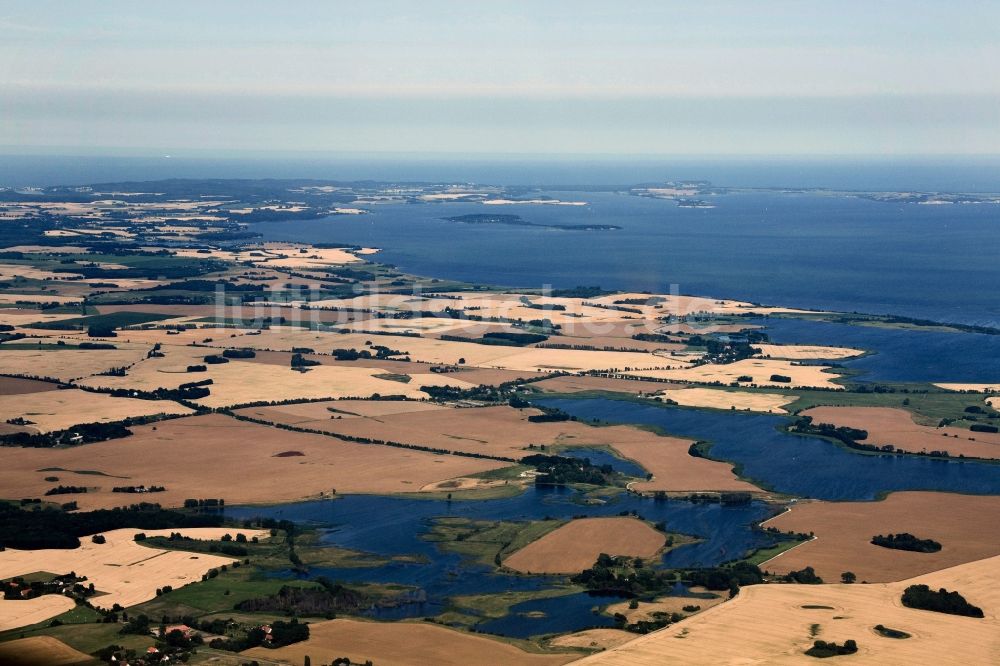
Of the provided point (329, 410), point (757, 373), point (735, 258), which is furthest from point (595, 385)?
point (735, 258)

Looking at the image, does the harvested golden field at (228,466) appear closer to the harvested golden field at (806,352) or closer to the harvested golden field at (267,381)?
the harvested golden field at (267,381)

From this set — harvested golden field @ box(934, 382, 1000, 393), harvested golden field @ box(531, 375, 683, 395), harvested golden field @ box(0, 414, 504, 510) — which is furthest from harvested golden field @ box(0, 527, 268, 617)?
harvested golden field @ box(934, 382, 1000, 393)

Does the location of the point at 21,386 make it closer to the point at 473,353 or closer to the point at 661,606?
the point at 473,353

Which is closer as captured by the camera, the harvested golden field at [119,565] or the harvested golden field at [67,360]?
the harvested golden field at [119,565]

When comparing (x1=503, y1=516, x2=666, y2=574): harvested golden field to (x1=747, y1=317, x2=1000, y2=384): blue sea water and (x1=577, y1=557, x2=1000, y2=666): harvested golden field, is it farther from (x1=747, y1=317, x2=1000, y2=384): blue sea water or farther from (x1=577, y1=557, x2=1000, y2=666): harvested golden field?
(x1=747, y1=317, x2=1000, y2=384): blue sea water

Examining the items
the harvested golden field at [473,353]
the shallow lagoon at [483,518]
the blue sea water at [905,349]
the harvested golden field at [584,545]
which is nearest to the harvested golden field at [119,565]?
the shallow lagoon at [483,518]

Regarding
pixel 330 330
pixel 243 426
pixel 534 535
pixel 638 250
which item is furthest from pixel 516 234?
pixel 534 535
